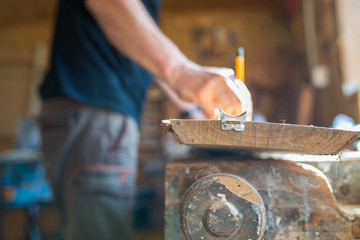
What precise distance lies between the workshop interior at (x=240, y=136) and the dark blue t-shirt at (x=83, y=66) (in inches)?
16.2

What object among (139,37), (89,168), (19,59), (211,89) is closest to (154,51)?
(139,37)

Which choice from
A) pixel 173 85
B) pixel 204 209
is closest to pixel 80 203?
pixel 173 85

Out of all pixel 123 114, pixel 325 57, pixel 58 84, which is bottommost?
pixel 123 114

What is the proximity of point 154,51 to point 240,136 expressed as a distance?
1.60ft

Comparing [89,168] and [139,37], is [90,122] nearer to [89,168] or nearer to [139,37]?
[89,168]

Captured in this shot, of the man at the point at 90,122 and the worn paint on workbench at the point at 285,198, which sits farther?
the man at the point at 90,122

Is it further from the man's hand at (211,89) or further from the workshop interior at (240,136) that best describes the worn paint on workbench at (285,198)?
the man's hand at (211,89)

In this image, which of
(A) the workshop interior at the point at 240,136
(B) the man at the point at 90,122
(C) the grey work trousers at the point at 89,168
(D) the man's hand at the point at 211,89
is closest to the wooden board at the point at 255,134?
(A) the workshop interior at the point at 240,136

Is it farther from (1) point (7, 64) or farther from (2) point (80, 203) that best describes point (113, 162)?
(1) point (7, 64)

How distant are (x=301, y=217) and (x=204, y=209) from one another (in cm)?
24

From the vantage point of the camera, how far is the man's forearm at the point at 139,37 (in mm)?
921

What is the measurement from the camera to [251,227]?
21.5 inches

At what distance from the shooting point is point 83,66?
1.18m

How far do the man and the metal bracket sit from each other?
54 cm
